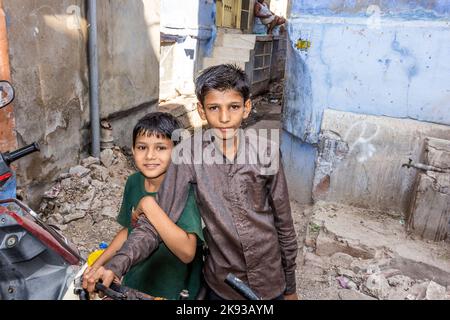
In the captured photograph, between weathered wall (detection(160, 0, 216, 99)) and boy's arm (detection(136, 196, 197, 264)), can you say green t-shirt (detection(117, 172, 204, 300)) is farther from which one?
weathered wall (detection(160, 0, 216, 99))

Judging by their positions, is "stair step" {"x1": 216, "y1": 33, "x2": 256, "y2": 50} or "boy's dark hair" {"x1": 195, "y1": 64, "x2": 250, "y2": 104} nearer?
Answer: "boy's dark hair" {"x1": 195, "y1": 64, "x2": 250, "y2": 104}

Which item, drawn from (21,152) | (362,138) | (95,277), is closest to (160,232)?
(95,277)

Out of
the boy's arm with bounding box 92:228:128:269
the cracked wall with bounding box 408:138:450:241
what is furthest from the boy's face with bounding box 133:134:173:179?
the cracked wall with bounding box 408:138:450:241

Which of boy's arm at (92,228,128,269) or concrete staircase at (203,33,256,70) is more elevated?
concrete staircase at (203,33,256,70)

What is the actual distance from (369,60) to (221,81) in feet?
8.57

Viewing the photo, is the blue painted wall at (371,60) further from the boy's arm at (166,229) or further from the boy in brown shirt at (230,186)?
the boy's arm at (166,229)

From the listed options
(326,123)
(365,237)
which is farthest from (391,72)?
(365,237)

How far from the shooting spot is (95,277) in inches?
46.5

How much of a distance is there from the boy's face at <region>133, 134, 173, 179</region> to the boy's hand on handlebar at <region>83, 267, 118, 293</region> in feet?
2.24

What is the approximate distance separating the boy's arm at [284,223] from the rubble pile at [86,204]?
2.32 meters

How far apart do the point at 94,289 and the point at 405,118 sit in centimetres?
333

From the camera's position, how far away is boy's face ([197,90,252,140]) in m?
1.60

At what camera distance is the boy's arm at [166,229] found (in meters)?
1.45
